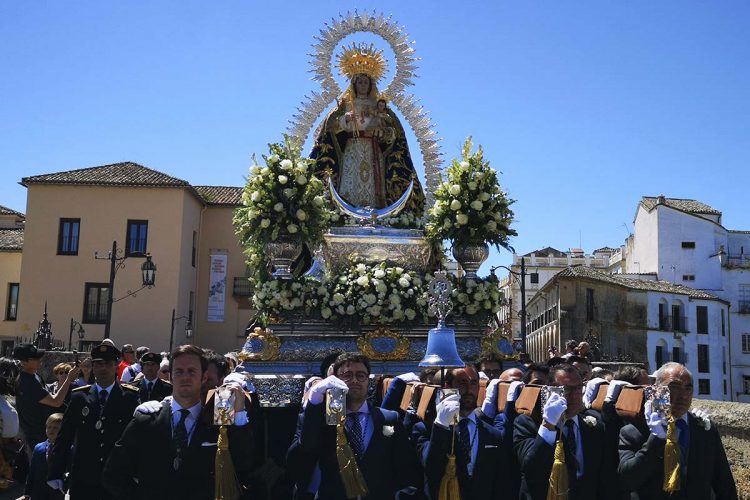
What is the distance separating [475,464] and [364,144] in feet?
28.1

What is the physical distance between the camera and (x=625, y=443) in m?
5.04

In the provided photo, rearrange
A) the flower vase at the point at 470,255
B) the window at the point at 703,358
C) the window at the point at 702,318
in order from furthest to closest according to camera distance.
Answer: the window at the point at 703,358, the window at the point at 702,318, the flower vase at the point at 470,255

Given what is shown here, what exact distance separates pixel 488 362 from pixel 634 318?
39.6m

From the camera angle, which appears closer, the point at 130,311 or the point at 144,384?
the point at 144,384

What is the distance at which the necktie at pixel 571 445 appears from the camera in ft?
16.5

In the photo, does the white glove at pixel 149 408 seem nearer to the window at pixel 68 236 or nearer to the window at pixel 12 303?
the window at pixel 68 236

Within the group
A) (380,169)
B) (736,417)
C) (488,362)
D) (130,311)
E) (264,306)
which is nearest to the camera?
(488,362)

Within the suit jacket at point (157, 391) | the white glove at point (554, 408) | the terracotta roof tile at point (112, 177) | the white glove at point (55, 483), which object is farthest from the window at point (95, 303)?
the white glove at point (554, 408)

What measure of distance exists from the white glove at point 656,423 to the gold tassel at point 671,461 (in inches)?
1.5

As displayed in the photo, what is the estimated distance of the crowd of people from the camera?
4609 millimetres

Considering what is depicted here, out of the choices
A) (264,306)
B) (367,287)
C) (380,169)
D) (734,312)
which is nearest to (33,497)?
(264,306)

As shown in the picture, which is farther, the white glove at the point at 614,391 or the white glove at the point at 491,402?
the white glove at the point at 491,402

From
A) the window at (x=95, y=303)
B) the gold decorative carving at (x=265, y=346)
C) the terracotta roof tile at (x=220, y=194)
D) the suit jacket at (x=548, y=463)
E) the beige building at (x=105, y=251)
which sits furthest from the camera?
the terracotta roof tile at (x=220, y=194)

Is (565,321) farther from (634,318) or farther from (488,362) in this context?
(488,362)
